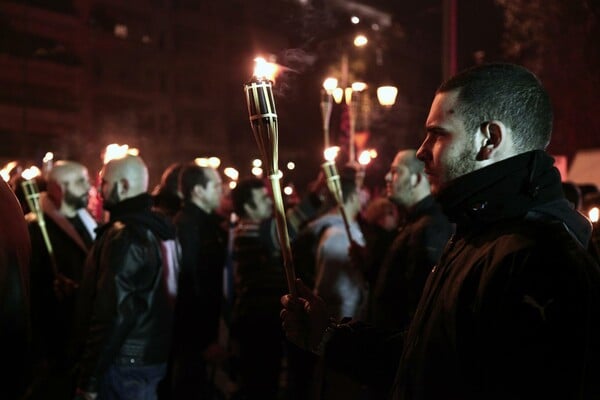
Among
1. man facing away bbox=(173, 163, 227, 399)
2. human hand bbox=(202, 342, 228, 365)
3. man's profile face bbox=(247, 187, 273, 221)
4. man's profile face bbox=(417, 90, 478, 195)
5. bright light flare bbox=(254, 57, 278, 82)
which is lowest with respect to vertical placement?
human hand bbox=(202, 342, 228, 365)

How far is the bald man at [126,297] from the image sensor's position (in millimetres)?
4410

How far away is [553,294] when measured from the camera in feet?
6.19

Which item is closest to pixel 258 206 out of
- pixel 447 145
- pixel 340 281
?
pixel 340 281

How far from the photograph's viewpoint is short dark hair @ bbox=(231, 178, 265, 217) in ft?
21.9

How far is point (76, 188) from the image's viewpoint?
21.7 ft

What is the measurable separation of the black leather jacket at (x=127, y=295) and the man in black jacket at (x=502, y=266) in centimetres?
261

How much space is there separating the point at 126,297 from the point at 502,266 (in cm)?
314

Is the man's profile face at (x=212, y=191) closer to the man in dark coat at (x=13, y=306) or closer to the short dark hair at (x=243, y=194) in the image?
the short dark hair at (x=243, y=194)

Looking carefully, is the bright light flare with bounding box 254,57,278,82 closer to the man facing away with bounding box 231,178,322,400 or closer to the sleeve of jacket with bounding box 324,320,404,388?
the sleeve of jacket with bounding box 324,320,404,388

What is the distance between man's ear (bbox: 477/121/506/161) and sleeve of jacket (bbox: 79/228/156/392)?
2955mm

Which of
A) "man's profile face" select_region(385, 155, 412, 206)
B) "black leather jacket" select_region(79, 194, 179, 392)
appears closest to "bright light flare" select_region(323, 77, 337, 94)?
"man's profile face" select_region(385, 155, 412, 206)

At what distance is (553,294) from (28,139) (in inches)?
2050

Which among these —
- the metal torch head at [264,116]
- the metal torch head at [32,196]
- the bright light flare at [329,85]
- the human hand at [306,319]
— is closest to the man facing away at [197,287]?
the metal torch head at [32,196]

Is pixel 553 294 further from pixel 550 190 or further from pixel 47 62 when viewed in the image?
pixel 47 62
